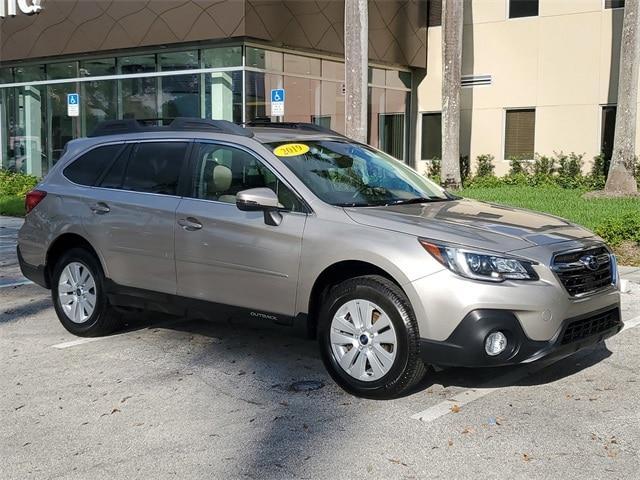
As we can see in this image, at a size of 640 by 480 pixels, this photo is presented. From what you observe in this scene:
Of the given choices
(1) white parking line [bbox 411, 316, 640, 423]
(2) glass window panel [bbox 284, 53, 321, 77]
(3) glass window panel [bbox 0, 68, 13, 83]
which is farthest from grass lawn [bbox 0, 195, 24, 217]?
(1) white parking line [bbox 411, 316, 640, 423]

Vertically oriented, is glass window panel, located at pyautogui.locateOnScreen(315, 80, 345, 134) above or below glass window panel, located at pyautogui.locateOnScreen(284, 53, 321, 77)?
below

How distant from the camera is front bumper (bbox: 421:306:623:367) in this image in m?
4.86

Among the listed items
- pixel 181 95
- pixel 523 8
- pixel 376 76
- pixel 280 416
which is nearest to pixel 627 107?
pixel 523 8

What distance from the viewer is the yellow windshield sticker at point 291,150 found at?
6000 millimetres

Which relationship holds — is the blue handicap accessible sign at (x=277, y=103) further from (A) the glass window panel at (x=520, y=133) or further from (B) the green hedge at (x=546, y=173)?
(A) the glass window panel at (x=520, y=133)

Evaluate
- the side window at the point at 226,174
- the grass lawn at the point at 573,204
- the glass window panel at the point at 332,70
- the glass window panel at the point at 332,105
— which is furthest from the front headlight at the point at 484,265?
the glass window panel at the point at 332,70

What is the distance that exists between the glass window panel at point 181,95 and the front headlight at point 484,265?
50.7 ft

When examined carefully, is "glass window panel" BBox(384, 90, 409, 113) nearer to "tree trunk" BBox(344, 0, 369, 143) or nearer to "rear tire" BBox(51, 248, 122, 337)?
"tree trunk" BBox(344, 0, 369, 143)

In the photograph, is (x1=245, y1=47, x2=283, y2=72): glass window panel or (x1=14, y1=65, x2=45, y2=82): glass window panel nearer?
(x1=245, y1=47, x2=283, y2=72): glass window panel

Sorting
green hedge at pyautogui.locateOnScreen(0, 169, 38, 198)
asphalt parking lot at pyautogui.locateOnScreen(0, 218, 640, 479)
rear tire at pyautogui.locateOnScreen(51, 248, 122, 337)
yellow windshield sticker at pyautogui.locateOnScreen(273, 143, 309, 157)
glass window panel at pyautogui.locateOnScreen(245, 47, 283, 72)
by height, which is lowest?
asphalt parking lot at pyautogui.locateOnScreen(0, 218, 640, 479)

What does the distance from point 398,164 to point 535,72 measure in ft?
54.9

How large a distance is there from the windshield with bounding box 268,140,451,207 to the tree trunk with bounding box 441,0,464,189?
43.2 feet

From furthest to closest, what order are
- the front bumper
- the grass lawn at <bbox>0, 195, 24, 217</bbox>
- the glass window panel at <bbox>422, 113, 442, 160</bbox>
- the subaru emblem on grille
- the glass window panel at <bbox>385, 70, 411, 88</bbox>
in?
the glass window panel at <bbox>422, 113, 442, 160</bbox> < the glass window panel at <bbox>385, 70, 411, 88</bbox> < the grass lawn at <bbox>0, 195, 24, 217</bbox> < the subaru emblem on grille < the front bumper

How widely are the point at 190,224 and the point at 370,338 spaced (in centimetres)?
173
